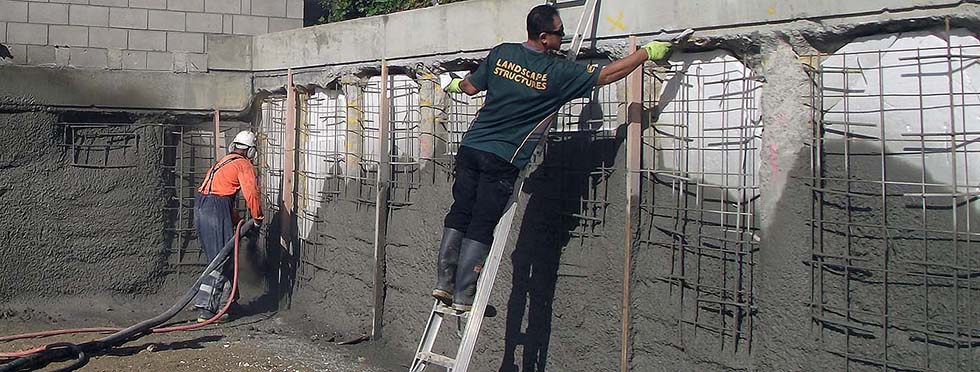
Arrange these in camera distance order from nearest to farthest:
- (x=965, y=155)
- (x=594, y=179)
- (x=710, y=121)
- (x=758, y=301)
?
(x=965, y=155) → (x=758, y=301) → (x=710, y=121) → (x=594, y=179)

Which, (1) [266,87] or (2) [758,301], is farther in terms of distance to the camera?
(1) [266,87]

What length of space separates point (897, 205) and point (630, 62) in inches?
50.1

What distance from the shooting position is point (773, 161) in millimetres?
4051

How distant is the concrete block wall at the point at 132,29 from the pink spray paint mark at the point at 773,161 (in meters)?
5.36

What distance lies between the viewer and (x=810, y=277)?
392 centimetres

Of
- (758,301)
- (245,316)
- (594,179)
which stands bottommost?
(245,316)

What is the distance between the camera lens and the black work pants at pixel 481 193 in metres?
4.59

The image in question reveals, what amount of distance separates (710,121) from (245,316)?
4626mm

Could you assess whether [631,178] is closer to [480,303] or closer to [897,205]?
[480,303]

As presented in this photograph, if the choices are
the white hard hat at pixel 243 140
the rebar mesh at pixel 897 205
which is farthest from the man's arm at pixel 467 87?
the white hard hat at pixel 243 140

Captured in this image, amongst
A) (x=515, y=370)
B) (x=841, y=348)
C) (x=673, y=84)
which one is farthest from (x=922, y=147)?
(x=515, y=370)

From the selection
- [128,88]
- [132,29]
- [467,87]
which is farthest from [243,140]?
[467,87]

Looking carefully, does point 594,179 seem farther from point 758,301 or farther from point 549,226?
point 758,301

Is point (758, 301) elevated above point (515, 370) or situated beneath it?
elevated above
